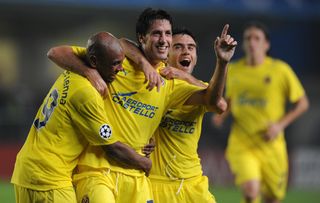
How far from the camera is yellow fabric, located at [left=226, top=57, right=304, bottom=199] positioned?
11.3 meters

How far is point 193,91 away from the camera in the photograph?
738 centimetres

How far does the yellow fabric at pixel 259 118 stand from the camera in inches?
444

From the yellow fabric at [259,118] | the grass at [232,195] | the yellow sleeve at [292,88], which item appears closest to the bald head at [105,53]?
the yellow fabric at [259,118]

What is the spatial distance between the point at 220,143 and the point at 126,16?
7280mm

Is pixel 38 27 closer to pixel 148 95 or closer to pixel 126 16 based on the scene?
pixel 126 16

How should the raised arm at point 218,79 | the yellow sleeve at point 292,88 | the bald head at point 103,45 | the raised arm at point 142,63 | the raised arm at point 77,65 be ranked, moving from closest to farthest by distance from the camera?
the bald head at point 103,45 → the raised arm at point 77,65 → the raised arm at point 218,79 → the raised arm at point 142,63 → the yellow sleeve at point 292,88

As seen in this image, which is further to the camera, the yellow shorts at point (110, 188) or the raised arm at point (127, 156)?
the raised arm at point (127, 156)

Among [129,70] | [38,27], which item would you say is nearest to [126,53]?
[129,70]

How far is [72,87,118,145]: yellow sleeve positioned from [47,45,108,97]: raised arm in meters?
0.11

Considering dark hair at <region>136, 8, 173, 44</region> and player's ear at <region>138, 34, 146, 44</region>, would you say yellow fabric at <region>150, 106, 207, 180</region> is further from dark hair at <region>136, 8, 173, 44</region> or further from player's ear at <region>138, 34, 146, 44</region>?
dark hair at <region>136, 8, 173, 44</region>

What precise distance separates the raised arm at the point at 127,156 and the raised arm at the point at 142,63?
1.86 ft

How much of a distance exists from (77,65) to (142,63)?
0.60 m

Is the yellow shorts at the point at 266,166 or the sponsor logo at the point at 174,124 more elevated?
the sponsor logo at the point at 174,124

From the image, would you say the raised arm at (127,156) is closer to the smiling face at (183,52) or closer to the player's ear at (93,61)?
the player's ear at (93,61)
